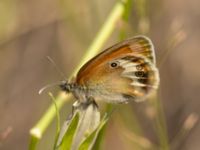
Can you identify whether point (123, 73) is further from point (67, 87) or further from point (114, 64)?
point (67, 87)

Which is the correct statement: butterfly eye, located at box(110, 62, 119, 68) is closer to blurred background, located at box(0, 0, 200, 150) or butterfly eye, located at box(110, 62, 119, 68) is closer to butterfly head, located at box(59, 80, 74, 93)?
butterfly head, located at box(59, 80, 74, 93)

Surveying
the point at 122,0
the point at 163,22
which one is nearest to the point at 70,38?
the point at 163,22

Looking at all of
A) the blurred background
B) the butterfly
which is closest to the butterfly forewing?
the butterfly

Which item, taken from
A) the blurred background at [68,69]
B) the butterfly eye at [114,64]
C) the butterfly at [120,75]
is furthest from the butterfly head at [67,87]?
the blurred background at [68,69]

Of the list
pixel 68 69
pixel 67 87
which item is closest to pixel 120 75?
pixel 67 87

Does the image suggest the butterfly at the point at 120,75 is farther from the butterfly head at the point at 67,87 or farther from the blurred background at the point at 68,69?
the blurred background at the point at 68,69

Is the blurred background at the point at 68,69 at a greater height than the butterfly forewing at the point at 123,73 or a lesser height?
lesser

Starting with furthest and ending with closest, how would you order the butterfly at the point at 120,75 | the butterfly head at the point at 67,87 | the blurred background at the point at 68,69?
the blurred background at the point at 68,69 → the butterfly head at the point at 67,87 → the butterfly at the point at 120,75
